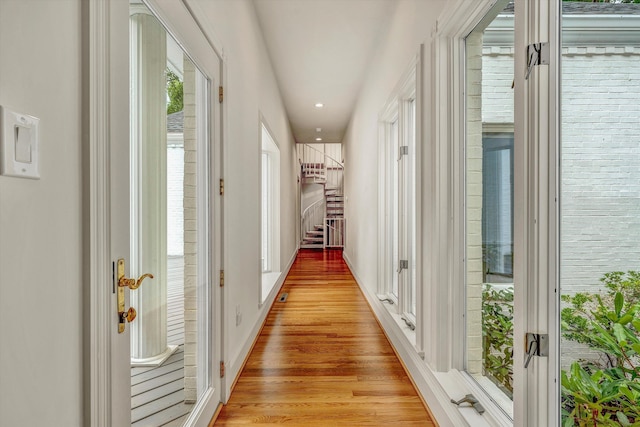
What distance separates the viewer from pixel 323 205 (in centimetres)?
1053

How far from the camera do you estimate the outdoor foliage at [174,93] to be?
1.35 m

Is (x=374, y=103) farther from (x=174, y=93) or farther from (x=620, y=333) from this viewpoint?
(x=620, y=333)

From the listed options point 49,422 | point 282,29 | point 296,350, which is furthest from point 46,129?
point 282,29

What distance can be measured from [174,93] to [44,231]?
2.93 ft

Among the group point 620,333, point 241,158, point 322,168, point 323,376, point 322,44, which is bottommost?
point 323,376

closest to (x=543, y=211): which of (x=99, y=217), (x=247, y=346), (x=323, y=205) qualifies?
(x=99, y=217)

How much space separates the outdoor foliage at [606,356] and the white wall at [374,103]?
1593 millimetres

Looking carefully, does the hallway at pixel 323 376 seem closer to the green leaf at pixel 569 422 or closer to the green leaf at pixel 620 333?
the green leaf at pixel 569 422

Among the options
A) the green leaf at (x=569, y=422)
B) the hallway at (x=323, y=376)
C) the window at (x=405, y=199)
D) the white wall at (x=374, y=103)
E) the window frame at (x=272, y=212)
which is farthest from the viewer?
the window frame at (x=272, y=212)

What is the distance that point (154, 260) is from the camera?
1.23 metres

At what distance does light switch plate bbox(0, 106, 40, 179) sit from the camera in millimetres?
583

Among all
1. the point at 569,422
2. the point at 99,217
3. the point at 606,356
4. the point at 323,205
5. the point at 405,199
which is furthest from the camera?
the point at 323,205

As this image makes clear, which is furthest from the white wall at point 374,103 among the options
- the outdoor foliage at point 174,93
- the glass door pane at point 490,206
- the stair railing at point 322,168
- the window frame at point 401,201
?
the stair railing at point 322,168

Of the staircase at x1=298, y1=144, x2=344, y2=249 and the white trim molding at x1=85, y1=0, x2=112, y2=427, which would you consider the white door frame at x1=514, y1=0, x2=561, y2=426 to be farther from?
the staircase at x1=298, y1=144, x2=344, y2=249
